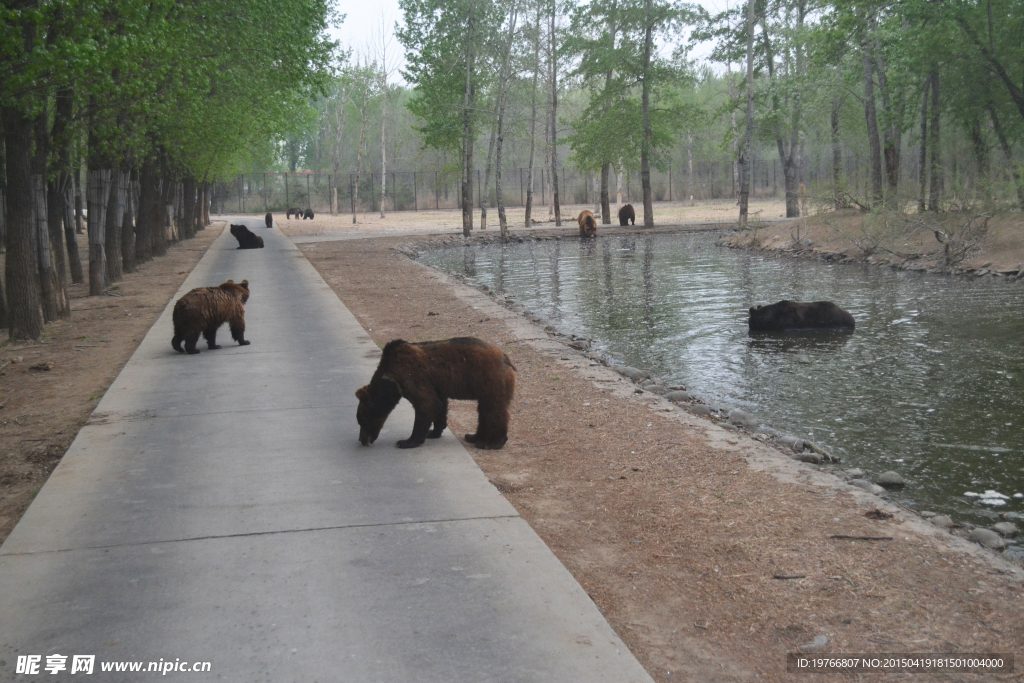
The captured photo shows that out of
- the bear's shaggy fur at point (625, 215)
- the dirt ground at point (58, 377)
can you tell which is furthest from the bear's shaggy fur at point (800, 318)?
the bear's shaggy fur at point (625, 215)

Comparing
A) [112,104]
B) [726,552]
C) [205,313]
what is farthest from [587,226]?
[726,552]

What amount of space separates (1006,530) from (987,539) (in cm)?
57

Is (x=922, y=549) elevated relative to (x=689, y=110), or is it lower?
lower

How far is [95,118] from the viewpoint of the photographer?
16969 millimetres

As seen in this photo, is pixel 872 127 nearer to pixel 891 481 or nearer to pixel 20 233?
pixel 891 481

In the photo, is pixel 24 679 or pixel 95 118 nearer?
pixel 24 679

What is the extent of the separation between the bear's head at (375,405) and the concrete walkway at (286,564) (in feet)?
0.46

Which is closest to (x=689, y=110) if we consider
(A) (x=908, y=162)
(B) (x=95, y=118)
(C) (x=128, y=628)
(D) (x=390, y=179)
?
(A) (x=908, y=162)

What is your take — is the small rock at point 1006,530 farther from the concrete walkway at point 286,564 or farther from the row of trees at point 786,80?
the row of trees at point 786,80

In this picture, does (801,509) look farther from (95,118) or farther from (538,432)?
(95,118)

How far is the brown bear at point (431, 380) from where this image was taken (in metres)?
7.24

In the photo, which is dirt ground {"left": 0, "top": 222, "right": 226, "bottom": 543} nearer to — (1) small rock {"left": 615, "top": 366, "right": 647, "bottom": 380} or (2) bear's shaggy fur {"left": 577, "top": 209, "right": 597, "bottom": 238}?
(1) small rock {"left": 615, "top": 366, "right": 647, "bottom": 380}

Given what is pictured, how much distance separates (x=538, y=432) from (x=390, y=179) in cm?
7211

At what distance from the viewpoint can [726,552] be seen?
5418mm
